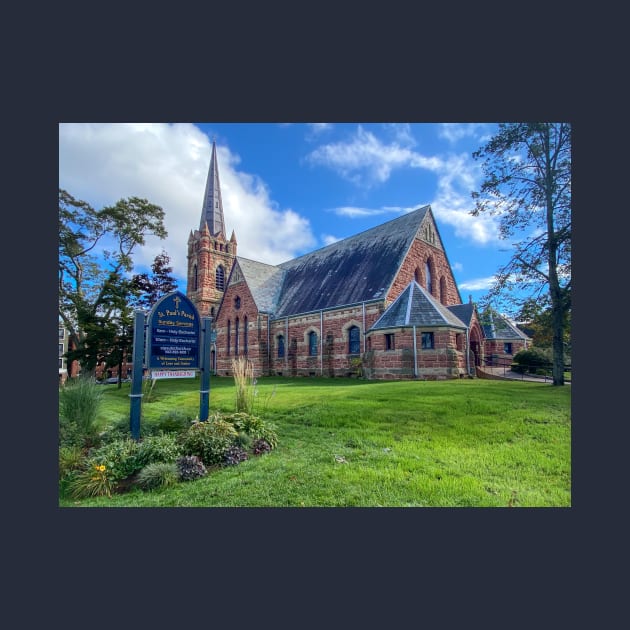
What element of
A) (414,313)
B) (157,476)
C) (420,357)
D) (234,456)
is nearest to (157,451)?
(157,476)

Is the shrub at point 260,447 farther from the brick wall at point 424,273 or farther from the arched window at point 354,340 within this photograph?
the arched window at point 354,340

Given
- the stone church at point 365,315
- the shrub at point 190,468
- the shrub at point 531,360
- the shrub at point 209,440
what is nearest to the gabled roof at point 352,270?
the stone church at point 365,315

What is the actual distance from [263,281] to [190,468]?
27461mm

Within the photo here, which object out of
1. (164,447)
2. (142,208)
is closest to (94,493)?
(164,447)

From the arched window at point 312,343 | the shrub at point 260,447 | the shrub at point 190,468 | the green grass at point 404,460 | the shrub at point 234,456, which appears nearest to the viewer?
the green grass at point 404,460

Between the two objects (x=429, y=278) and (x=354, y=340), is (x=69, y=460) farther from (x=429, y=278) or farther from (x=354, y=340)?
(x=429, y=278)

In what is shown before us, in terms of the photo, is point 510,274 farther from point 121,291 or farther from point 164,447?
point 121,291

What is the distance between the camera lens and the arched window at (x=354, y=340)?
73.9ft

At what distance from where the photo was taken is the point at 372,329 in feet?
65.6

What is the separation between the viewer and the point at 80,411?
7.19 m

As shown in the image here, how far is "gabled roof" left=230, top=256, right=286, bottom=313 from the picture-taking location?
30.2 meters

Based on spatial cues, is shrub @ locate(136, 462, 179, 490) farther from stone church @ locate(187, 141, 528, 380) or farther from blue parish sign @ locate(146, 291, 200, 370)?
stone church @ locate(187, 141, 528, 380)

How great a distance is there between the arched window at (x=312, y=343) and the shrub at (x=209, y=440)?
18.9 meters

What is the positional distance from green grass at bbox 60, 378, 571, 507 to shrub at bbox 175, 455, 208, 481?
206 mm
